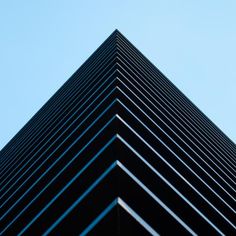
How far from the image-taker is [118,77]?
20062 mm

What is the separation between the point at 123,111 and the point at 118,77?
19.4 feet

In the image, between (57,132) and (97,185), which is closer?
(97,185)

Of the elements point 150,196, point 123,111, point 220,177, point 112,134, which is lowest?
point 150,196

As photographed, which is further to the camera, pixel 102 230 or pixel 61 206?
pixel 61 206

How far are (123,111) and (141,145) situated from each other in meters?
1.96

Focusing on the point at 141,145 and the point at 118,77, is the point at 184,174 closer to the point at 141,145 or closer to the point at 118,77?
the point at 141,145

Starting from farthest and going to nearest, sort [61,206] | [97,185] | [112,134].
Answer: [112,134], [61,206], [97,185]

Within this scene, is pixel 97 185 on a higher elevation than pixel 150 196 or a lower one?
lower

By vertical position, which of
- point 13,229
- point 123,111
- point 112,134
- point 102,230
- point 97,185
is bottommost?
point 13,229

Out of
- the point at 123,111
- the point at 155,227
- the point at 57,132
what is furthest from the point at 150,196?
the point at 57,132

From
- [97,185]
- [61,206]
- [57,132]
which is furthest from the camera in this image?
[57,132]

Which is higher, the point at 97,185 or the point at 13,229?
the point at 97,185

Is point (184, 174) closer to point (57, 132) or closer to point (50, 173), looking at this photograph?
point (50, 173)

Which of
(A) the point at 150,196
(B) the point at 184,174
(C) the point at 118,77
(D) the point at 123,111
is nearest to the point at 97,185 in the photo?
(A) the point at 150,196
